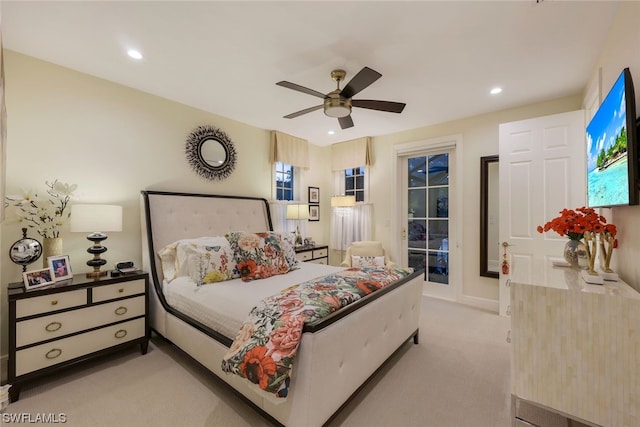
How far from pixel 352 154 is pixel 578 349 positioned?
157 inches

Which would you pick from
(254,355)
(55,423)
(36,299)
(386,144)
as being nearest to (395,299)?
(254,355)

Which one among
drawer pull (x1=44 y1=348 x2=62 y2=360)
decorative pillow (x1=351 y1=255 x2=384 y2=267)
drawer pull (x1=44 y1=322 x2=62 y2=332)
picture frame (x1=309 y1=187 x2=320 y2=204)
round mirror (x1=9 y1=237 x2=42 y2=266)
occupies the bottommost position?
drawer pull (x1=44 y1=348 x2=62 y2=360)

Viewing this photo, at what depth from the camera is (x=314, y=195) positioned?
5059mm

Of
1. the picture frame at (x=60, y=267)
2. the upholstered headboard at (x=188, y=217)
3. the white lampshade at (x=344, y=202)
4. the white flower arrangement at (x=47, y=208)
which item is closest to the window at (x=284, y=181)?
the upholstered headboard at (x=188, y=217)

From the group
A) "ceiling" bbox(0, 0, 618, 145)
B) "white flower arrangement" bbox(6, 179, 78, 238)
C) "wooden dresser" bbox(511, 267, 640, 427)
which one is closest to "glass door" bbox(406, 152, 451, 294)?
"ceiling" bbox(0, 0, 618, 145)

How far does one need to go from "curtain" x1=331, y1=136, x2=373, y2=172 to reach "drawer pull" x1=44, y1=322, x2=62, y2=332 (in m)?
4.19

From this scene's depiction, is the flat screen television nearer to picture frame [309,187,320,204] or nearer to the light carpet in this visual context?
the light carpet

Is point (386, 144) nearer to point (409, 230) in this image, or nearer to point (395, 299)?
point (409, 230)

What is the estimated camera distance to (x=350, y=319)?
5.37 ft

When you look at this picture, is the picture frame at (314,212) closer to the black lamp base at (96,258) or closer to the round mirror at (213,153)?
the round mirror at (213,153)

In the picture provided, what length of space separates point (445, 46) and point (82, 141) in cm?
341

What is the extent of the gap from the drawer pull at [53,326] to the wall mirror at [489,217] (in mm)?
4541

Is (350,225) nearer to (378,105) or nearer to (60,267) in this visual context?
(378,105)

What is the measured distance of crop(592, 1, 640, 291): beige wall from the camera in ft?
5.14
